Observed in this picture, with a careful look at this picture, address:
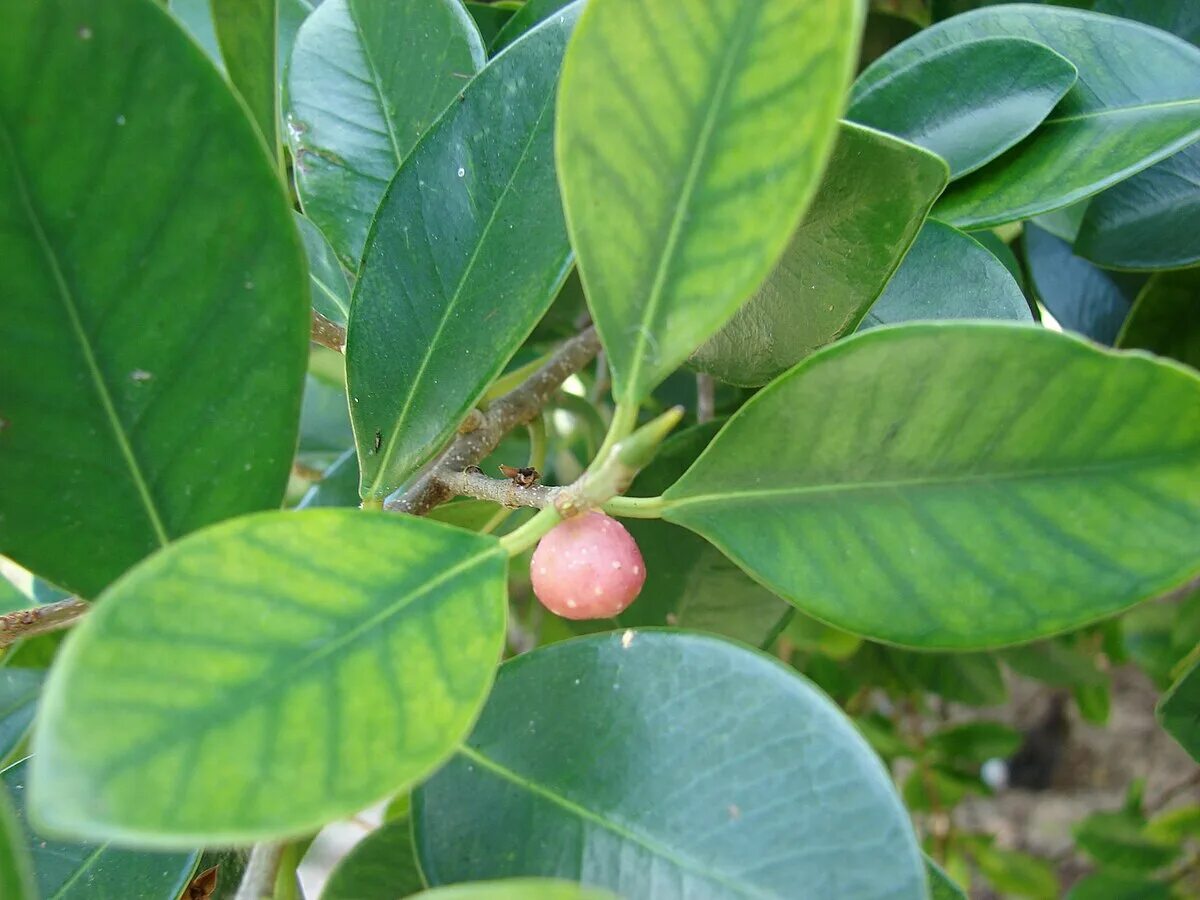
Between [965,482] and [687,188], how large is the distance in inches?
6.2

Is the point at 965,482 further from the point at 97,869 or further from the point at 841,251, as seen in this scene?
the point at 97,869

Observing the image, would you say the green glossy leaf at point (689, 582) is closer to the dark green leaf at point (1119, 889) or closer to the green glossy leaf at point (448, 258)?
the green glossy leaf at point (448, 258)

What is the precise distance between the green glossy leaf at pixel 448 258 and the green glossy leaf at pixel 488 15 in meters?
0.31

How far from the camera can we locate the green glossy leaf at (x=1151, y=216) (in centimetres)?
63

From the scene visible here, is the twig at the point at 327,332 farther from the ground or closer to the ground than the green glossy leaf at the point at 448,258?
closer to the ground

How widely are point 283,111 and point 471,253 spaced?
0.22 m

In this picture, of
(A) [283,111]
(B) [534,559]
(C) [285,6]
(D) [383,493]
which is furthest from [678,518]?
(C) [285,6]

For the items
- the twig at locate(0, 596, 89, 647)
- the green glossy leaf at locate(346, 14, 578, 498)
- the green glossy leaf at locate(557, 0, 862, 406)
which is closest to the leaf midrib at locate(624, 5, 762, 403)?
the green glossy leaf at locate(557, 0, 862, 406)

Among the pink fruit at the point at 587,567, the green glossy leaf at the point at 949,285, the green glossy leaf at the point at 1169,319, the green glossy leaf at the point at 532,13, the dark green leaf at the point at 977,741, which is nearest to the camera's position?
the pink fruit at the point at 587,567

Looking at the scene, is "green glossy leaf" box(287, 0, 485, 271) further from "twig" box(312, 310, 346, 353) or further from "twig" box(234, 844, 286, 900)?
"twig" box(234, 844, 286, 900)

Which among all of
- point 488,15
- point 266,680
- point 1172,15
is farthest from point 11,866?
point 1172,15

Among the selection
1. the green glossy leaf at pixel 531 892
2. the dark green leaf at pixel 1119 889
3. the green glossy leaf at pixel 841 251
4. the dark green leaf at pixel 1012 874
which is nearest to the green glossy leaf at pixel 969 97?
the green glossy leaf at pixel 841 251

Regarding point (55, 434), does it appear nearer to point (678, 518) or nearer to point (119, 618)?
point (119, 618)

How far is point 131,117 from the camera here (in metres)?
0.35
